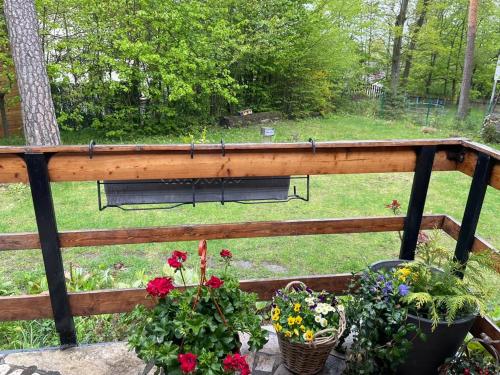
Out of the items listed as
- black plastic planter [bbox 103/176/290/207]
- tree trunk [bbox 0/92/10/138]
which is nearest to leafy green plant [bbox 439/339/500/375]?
black plastic planter [bbox 103/176/290/207]

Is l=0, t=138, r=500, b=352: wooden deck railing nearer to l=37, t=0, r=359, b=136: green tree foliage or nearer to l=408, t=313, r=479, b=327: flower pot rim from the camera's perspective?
l=408, t=313, r=479, b=327: flower pot rim

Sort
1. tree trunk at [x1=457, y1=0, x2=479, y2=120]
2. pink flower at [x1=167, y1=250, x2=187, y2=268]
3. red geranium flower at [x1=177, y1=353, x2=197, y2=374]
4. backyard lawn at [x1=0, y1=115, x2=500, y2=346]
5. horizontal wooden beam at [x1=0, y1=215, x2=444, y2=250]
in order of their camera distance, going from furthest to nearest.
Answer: tree trunk at [x1=457, y1=0, x2=479, y2=120] → backyard lawn at [x1=0, y1=115, x2=500, y2=346] → horizontal wooden beam at [x1=0, y1=215, x2=444, y2=250] → pink flower at [x1=167, y1=250, x2=187, y2=268] → red geranium flower at [x1=177, y1=353, x2=197, y2=374]

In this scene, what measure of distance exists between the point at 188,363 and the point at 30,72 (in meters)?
5.57

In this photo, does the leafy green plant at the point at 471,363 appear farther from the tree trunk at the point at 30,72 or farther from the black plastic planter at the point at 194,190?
the tree trunk at the point at 30,72

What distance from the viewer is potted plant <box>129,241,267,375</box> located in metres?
1.39

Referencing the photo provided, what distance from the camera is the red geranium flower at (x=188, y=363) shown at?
1.27 m

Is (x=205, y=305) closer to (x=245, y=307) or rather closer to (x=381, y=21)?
(x=245, y=307)

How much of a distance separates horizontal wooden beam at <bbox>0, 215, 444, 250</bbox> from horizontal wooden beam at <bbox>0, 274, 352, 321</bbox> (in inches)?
9.1

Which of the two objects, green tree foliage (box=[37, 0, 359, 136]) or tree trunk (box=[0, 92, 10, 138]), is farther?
tree trunk (box=[0, 92, 10, 138])

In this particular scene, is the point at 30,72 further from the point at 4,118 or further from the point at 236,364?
the point at 236,364

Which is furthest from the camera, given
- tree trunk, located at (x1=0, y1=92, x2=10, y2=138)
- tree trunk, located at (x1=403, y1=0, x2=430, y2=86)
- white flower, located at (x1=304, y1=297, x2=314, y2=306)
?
tree trunk, located at (x1=403, y1=0, x2=430, y2=86)

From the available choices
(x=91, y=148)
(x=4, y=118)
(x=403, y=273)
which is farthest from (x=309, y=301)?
(x=4, y=118)

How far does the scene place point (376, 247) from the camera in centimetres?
417

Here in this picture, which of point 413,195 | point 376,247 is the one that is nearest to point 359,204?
point 376,247
